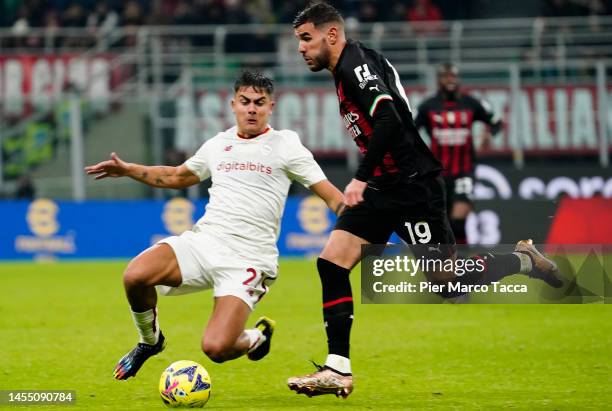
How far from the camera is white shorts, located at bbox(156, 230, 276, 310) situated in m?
7.22

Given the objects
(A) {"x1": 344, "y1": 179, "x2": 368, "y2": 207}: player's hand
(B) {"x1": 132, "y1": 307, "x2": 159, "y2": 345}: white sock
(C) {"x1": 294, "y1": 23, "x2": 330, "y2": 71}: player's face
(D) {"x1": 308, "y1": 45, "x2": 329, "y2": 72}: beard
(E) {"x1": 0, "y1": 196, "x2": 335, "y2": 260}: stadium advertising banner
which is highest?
(C) {"x1": 294, "y1": 23, "x2": 330, "y2": 71}: player's face

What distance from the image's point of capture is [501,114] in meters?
21.1

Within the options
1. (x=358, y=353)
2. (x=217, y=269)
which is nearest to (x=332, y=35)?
(x=217, y=269)

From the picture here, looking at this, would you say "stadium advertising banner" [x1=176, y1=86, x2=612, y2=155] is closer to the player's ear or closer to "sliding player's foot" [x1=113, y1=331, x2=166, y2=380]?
"sliding player's foot" [x1=113, y1=331, x2=166, y2=380]

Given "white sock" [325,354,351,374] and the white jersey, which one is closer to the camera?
"white sock" [325,354,351,374]

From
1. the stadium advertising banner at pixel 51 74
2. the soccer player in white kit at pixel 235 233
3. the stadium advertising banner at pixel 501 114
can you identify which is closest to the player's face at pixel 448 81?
the soccer player in white kit at pixel 235 233

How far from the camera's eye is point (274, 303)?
42.9ft

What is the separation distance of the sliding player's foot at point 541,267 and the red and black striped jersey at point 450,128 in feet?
17.6

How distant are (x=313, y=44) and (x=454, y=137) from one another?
6223 mm

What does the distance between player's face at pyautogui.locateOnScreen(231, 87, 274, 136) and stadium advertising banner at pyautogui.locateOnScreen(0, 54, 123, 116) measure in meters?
15.4

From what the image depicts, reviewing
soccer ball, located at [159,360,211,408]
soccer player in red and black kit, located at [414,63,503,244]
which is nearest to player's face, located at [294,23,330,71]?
soccer ball, located at [159,360,211,408]

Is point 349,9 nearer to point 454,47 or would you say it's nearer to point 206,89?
point 454,47

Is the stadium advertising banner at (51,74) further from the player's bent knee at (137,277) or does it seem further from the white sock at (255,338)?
the player's bent knee at (137,277)

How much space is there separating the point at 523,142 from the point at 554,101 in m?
1.05
